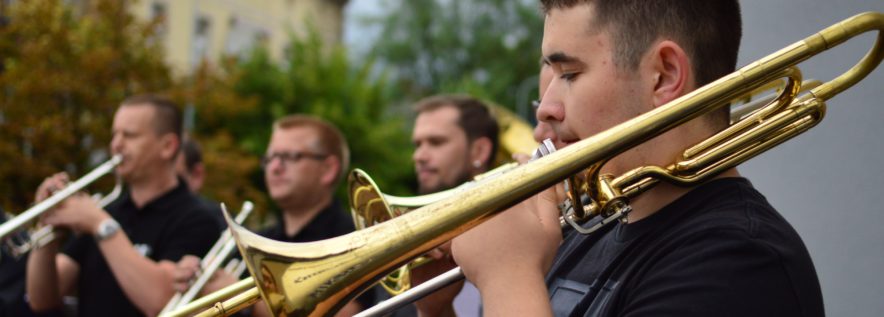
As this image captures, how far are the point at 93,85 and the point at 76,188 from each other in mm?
8199

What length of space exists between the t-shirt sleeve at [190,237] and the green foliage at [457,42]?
3410 cm

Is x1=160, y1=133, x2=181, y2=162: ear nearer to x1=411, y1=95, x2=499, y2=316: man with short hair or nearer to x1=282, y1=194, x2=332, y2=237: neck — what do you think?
x1=282, y1=194, x2=332, y2=237: neck

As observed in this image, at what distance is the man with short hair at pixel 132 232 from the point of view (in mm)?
4926

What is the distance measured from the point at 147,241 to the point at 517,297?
3.89m

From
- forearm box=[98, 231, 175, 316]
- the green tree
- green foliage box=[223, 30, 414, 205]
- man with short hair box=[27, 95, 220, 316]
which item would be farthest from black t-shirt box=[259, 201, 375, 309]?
green foliage box=[223, 30, 414, 205]

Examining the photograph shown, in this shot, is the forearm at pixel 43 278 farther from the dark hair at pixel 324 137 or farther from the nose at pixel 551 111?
the nose at pixel 551 111

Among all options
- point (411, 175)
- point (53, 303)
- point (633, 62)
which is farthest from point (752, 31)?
point (411, 175)

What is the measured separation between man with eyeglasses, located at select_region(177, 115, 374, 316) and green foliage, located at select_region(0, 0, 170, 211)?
275 inches

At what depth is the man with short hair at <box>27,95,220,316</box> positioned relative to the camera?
16.2 feet

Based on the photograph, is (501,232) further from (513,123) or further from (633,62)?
(513,123)

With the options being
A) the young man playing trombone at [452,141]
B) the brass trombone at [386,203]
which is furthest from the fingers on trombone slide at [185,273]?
the brass trombone at [386,203]

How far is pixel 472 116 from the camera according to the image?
574cm

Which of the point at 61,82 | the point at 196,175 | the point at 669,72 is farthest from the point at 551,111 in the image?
the point at 61,82

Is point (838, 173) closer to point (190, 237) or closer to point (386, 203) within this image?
point (386, 203)
